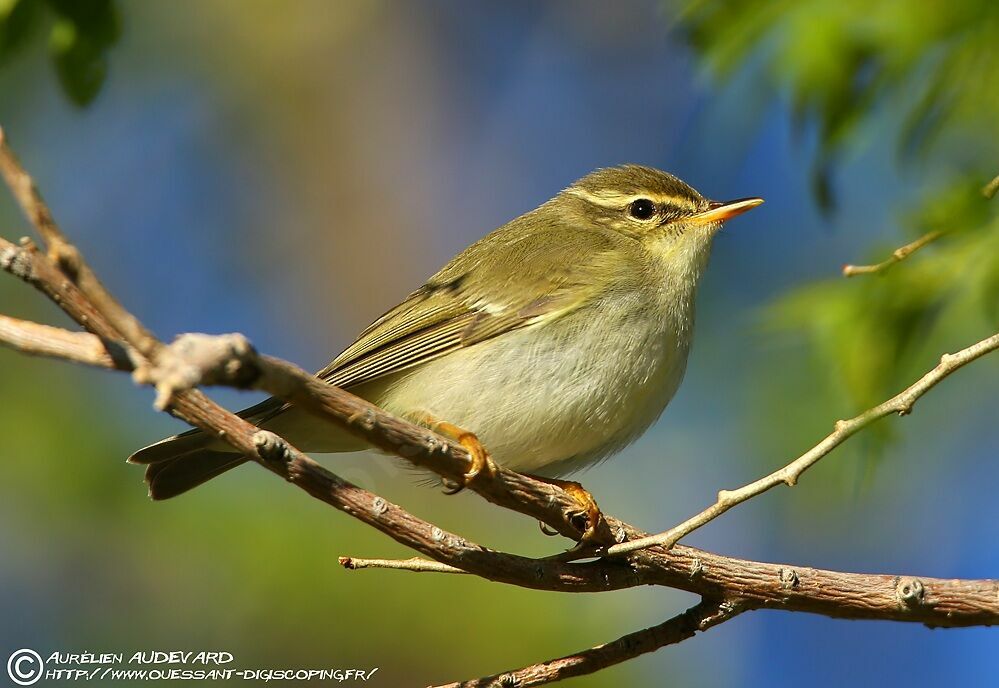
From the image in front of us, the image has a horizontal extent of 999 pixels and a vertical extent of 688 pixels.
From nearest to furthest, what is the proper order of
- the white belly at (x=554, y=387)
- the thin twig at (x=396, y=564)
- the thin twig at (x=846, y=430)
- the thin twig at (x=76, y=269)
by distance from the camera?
the thin twig at (x=76, y=269) → the thin twig at (x=846, y=430) → the thin twig at (x=396, y=564) → the white belly at (x=554, y=387)

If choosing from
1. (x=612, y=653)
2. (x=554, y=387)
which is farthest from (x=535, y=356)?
(x=612, y=653)

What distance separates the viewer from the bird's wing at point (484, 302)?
4332mm

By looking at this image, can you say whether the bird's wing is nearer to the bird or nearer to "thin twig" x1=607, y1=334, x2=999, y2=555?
the bird

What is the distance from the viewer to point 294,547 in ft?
18.8

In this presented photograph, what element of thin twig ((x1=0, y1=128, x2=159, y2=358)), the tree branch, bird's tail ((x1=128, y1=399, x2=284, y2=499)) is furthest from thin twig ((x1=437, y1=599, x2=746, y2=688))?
bird's tail ((x1=128, y1=399, x2=284, y2=499))

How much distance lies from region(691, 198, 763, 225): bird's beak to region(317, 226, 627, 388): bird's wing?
1.23ft

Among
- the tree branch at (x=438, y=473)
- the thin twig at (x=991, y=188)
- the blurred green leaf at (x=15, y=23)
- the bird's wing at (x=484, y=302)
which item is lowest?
the tree branch at (x=438, y=473)

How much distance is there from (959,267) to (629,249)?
1960mm

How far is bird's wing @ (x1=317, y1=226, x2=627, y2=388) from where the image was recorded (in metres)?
4.33

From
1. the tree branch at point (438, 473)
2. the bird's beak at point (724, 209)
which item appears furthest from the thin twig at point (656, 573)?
the bird's beak at point (724, 209)

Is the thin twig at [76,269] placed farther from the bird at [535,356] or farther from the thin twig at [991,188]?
the thin twig at [991,188]

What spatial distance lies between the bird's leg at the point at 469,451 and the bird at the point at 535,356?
0.02 m

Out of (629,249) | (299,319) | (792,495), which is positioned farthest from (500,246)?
(299,319)

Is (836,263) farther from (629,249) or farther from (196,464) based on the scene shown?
(196,464)
